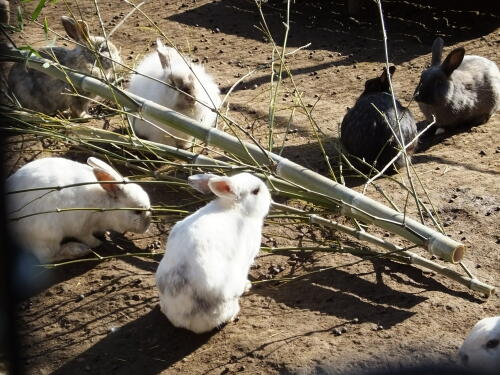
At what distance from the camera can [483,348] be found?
160 inches

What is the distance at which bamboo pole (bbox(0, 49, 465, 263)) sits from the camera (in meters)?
5.02

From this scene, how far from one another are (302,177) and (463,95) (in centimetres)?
309

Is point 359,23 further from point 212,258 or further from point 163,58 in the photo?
point 212,258

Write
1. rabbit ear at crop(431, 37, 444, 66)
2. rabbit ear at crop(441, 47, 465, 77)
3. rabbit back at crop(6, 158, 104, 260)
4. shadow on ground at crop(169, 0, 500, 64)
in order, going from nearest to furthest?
rabbit back at crop(6, 158, 104, 260) < rabbit ear at crop(441, 47, 465, 77) < rabbit ear at crop(431, 37, 444, 66) < shadow on ground at crop(169, 0, 500, 64)

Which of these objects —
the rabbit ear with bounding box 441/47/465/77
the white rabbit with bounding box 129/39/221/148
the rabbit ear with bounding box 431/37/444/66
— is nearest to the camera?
the white rabbit with bounding box 129/39/221/148

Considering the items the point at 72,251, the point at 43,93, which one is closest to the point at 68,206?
the point at 72,251

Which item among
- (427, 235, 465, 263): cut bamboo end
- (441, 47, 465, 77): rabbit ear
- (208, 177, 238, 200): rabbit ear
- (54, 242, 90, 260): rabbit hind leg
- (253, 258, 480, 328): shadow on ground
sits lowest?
(54, 242, 90, 260): rabbit hind leg

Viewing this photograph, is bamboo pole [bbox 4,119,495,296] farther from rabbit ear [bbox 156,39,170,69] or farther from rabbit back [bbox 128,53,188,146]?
rabbit ear [bbox 156,39,170,69]

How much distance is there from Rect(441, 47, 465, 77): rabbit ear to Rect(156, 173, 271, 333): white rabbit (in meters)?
3.65

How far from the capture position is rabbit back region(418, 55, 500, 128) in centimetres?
777

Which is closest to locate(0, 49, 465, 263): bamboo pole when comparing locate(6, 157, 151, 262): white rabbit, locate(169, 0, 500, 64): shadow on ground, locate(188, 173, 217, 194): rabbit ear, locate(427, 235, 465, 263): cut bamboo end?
locate(427, 235, 465, 263): cut bamboo end

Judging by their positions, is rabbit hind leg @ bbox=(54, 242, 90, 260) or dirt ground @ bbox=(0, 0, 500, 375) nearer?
dirt ground @ bbox=(0, 0, 500, 375)

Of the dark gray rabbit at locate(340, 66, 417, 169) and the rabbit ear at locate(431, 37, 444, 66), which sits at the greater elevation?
the rabbit ear at locate(431, 37, 444, 66)

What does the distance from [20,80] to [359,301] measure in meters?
4.30
